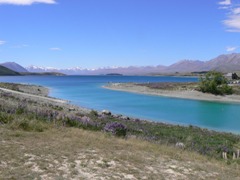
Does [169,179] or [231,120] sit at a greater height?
[169,179]

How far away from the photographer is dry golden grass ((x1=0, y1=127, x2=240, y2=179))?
354 inches

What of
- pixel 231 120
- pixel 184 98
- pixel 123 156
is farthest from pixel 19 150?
pixel 184 98

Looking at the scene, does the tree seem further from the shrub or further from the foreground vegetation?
the foreground vegetation

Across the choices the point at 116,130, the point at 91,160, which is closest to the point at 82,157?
the point at 91,160

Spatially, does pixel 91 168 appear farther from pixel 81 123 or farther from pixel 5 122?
pixel 81 123

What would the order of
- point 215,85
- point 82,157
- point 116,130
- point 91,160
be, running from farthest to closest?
point 215,85
point 116,130
point 82,157
point 91,160

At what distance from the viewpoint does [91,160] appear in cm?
1020

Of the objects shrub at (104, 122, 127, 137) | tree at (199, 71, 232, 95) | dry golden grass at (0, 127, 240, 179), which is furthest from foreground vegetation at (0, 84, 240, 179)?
tree at (199, 71, 232, 95)

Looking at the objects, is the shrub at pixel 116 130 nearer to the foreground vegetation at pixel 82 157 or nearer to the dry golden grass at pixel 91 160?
the foreground vegetation at pixel 82 157

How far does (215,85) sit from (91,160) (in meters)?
86.6

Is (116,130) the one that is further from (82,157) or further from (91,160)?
(91,160)

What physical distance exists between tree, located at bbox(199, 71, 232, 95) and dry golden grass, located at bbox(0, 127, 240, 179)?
8224 cm

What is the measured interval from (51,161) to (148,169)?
2.71 m

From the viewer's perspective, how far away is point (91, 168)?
374 inches
